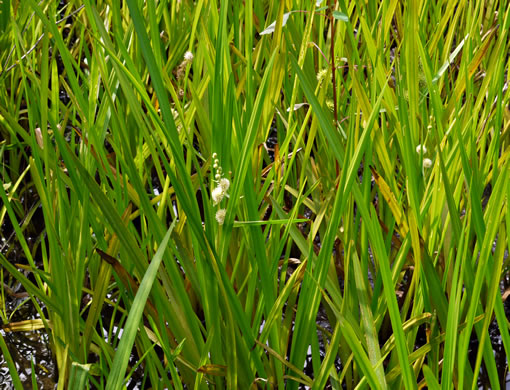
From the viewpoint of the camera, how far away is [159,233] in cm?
85

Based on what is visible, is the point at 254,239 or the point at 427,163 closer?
the point at 254,239

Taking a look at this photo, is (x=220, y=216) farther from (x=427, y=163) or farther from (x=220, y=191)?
(x=427, y=163)

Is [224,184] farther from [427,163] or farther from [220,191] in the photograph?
[427,163]

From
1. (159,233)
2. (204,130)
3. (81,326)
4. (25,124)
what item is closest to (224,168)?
(159,233)

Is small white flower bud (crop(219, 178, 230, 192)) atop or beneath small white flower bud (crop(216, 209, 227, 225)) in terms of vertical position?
atop

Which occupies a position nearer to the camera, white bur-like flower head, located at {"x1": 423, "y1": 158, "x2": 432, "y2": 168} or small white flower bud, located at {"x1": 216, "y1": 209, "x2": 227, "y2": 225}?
small white flower bud, located at {"x1": 216, "y1": 209, "x2": 227, "y2": 225}

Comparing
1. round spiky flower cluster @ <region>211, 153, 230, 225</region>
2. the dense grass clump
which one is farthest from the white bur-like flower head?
round spiky flower cluster @ <region>211, 153, 230, 225</region>

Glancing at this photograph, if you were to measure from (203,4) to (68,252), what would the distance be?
50cm

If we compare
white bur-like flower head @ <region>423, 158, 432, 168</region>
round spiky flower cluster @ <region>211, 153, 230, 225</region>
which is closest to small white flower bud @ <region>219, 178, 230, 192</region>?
round spiky flower cluster @ <region>211, 153, 230, 225</region>

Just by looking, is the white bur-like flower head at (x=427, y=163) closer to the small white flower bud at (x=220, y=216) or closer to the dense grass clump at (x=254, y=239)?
the dense grass clump at (x=254, y=239)

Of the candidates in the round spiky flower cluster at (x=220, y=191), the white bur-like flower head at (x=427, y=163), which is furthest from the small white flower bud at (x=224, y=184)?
the white bur-like flower head at (x=427, y=163)

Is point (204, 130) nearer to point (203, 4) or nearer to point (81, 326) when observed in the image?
point (203, 4)

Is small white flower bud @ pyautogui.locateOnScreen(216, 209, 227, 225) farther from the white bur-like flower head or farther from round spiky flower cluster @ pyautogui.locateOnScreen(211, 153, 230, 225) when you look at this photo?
the white bur-like flower head

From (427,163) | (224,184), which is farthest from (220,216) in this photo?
(427,163)
